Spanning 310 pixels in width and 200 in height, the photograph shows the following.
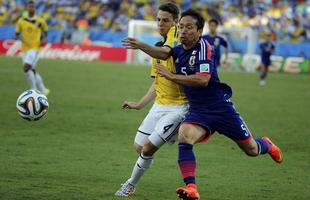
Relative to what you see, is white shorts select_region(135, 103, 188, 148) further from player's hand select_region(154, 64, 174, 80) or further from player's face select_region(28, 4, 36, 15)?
player's face select_region(28, 4, 36, 15)

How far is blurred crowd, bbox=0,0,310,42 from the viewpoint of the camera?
46.0 m

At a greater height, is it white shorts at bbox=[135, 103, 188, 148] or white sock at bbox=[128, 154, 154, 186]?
white shorts at bbox=[135, 103, 188, 148]

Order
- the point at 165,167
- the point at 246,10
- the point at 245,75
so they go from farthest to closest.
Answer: the point at 246,10 < the point at 245,75 < the point at 165,167

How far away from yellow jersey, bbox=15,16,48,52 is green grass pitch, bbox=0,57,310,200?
1568mm

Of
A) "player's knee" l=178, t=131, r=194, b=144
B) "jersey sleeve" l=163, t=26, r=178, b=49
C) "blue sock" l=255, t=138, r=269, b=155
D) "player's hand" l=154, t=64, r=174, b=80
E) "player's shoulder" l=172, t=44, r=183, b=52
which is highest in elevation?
"jersey sleeve" l=163, t=26, r=178, b=49

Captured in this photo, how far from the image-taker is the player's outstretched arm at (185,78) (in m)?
7.86

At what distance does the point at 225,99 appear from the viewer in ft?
27.3

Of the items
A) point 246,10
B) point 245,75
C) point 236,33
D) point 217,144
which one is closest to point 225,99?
point 217,144

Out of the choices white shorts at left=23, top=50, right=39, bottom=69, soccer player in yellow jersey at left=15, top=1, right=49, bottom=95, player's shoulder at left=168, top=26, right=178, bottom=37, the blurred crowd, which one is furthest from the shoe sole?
the blurred crowd

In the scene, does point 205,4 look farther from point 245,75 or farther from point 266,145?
point 266,145

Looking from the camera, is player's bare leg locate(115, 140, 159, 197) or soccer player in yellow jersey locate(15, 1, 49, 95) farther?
soccer player in yellow jersey locate(15, 1, 49, 95)

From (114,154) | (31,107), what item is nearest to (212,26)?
(114,154)

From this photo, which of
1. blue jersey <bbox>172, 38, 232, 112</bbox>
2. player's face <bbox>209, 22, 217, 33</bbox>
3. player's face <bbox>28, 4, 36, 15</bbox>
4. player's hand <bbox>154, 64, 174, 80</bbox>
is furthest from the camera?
player's face <bbox>209, 22, 217, 33</bbox>

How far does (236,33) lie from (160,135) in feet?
111
